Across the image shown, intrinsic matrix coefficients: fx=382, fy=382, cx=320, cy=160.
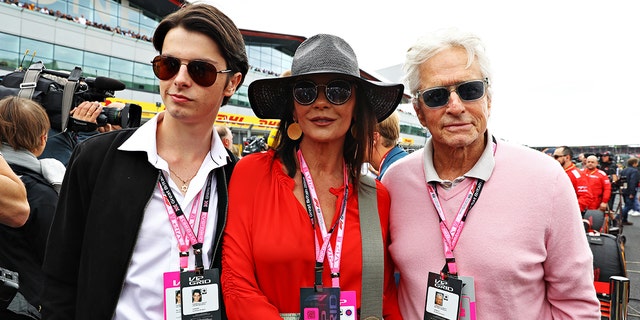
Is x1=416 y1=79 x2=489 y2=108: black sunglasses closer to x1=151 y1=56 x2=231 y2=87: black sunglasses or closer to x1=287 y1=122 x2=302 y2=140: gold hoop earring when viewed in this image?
x1=287 y1=122 x2=302 y2=140: gold hoop earring

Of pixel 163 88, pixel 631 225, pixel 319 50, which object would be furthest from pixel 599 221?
pixel 631 225

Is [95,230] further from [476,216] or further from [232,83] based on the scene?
[476,216]

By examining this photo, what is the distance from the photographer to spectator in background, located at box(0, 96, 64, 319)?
6.99 ft

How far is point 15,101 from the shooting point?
2400 mm

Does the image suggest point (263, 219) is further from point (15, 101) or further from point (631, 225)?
point (631, 225)

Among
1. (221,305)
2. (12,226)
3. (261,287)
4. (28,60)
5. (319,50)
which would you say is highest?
(28,60)

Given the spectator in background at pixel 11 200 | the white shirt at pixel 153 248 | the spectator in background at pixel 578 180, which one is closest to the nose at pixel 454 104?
the white shirt at pixel 153 248

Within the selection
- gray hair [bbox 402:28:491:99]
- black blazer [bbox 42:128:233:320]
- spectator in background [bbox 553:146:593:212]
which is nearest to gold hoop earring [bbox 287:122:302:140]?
black blazer [bbox 42:128:233:320]

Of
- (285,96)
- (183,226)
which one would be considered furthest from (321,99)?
(183,226)

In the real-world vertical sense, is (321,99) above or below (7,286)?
above

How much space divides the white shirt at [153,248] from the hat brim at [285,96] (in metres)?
0.48

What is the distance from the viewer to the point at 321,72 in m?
1.73

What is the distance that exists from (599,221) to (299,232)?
599 centimetres

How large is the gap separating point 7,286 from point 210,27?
5.77 feet
